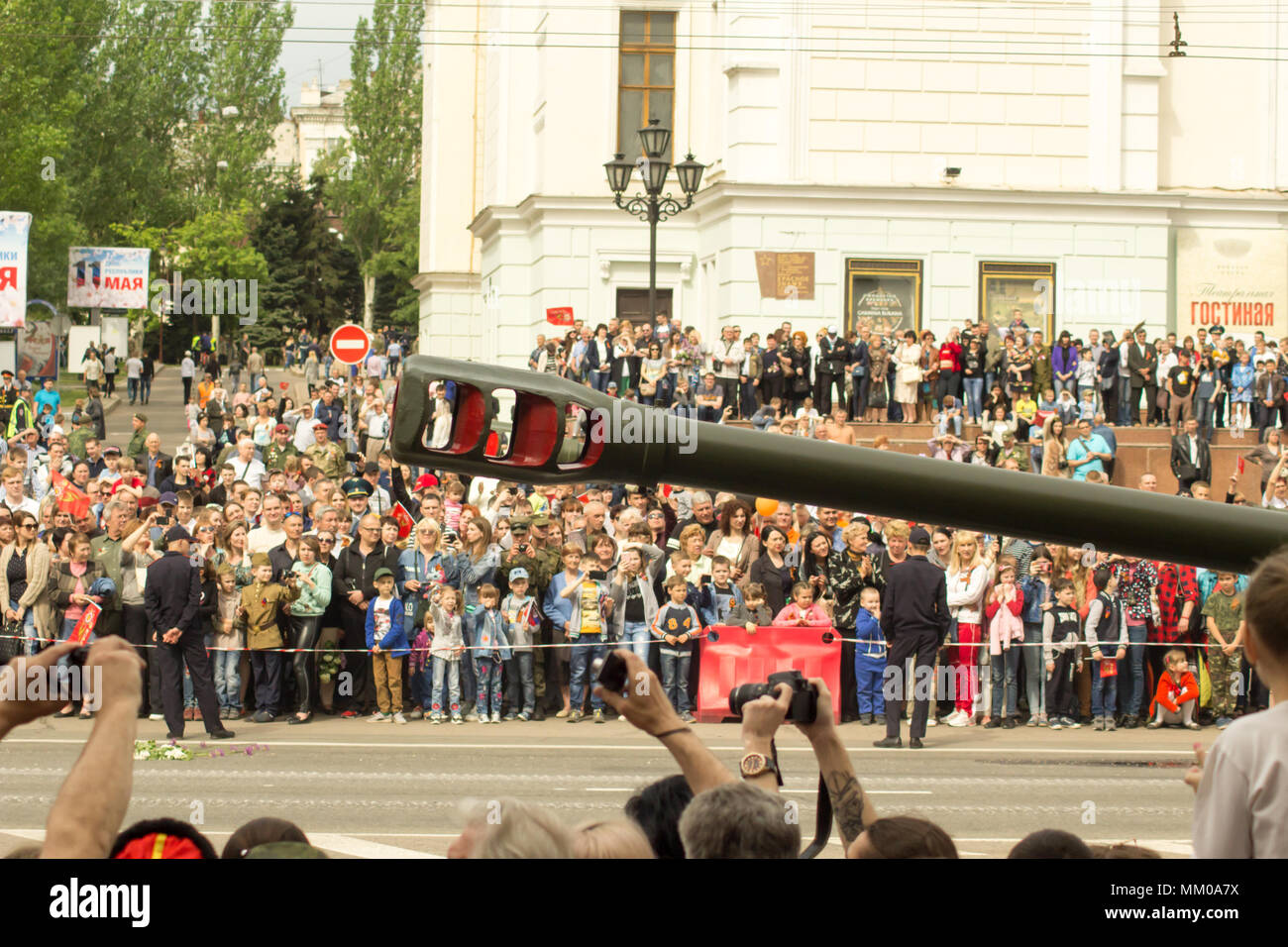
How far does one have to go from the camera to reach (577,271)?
3766 centimetres

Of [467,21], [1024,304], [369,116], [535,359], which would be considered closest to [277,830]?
[535,359]

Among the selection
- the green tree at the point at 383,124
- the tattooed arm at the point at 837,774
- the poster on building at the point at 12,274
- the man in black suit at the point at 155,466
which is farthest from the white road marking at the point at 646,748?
the green tree at the point at 383,124

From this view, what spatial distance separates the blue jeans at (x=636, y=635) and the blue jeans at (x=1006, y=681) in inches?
129

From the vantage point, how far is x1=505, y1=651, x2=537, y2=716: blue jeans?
16438 millimetres

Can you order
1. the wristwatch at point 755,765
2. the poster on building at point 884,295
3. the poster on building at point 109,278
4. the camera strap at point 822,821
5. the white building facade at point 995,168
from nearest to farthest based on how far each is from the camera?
the camera strap at point 822,821 < the wristwatch at point 755,765 < the white building facade at point 995,168 < the poster on building at point 884,295 < the poster on building at point 109,278

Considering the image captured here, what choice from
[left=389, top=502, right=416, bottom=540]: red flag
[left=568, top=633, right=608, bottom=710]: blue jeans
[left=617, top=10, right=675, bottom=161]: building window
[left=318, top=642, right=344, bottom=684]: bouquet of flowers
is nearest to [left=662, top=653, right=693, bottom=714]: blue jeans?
[left=568, top=633, right=608, bottom=710]: blue jeans

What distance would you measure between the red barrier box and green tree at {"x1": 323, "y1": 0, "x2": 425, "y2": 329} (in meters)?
66.0

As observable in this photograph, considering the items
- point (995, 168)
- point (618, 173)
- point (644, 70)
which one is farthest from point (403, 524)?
point (644, 70)

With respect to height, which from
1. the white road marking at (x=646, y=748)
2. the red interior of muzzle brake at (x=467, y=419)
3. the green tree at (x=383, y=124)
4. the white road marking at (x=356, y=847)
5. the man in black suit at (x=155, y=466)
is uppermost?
the green tree at (x=383, y=124)

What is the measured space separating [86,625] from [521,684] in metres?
4.02

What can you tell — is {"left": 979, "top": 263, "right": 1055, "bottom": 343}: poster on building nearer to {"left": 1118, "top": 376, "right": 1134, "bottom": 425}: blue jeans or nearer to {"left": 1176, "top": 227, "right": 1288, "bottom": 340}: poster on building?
{"left": 1176, "top": 227, "right": 1288, "bottom": 340}: poster on building

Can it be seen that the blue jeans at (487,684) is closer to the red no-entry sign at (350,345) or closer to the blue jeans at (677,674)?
the blue jeans at (677,674)

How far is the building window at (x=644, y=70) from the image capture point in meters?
37.9

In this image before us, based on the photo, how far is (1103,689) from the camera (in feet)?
54.0
